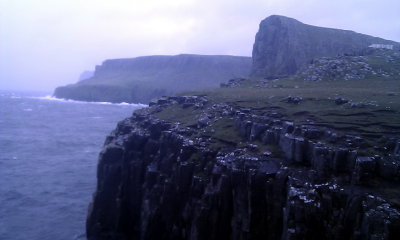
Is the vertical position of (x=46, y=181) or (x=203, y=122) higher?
(x=203, y=122)

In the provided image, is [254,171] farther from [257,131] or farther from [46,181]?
[46,181]

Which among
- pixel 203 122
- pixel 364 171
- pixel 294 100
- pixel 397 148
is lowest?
pixel 364 171

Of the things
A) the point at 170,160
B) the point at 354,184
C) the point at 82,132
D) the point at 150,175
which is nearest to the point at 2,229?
the point at 150,175

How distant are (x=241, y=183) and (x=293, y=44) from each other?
81942 millimetres

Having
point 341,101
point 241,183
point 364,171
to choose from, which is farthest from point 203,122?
point 364,171

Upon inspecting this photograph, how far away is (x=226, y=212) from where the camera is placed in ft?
84.3

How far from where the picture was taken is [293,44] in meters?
100

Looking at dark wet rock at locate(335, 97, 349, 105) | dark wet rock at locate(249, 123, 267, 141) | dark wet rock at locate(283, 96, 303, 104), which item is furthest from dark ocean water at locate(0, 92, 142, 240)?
dark wet rock at locate(335, 97, 349, 105)

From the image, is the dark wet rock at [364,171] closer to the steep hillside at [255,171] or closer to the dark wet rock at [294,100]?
the steep hillside at [255,171]

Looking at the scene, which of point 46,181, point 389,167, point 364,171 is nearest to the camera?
point 389,167

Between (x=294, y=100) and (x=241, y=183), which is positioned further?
(x=294, y=100)

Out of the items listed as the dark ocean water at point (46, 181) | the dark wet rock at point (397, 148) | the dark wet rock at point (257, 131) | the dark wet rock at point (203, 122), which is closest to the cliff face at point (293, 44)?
the dark ocean water at point (46, 181)

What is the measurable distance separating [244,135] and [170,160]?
669cm

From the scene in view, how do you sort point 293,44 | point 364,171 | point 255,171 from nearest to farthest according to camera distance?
point 364,171, point 255,171, point 293,44
